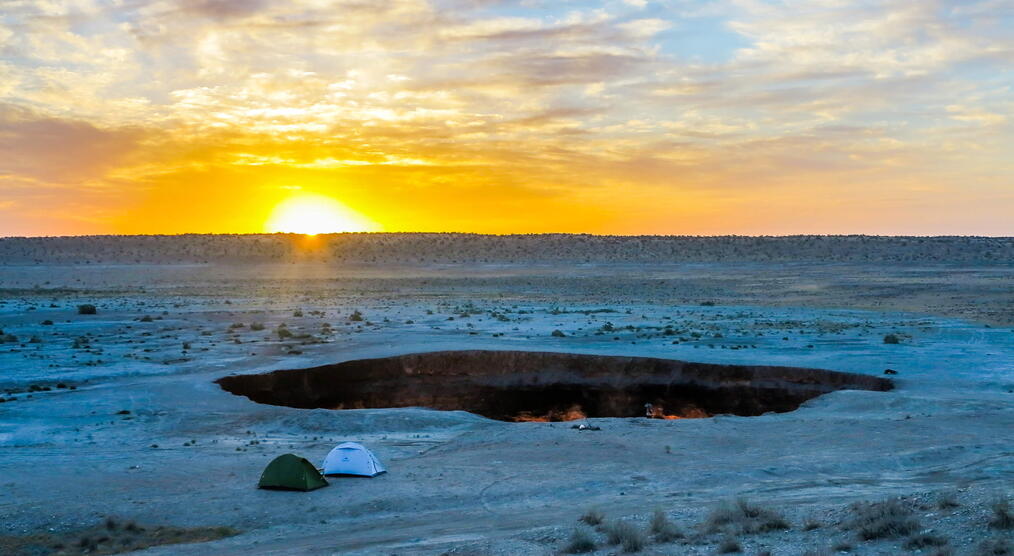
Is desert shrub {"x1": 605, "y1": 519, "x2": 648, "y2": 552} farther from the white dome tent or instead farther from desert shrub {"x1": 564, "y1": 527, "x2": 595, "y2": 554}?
the white dome tent

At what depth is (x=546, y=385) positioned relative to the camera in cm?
3139

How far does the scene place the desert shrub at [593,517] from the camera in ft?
44.0

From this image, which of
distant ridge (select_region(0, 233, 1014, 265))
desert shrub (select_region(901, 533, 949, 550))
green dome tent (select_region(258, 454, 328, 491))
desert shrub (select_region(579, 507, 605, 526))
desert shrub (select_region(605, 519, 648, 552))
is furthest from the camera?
distant ridge (select_region(0, 233, 1014, 265))

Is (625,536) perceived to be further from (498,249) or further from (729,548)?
(498,249)

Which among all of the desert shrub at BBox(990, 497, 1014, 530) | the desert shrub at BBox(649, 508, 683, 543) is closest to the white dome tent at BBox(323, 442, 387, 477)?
the desert shrub at BBox(649, 508, 683, 543)

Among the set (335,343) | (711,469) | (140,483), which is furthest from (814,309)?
(140,483)

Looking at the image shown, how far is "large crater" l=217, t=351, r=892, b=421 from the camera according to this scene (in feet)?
94.5

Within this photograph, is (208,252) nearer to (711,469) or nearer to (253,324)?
(253,324)

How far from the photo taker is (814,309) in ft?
174

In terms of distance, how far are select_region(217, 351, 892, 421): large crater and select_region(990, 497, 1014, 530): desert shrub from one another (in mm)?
16736

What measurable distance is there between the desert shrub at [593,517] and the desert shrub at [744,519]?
1460mm

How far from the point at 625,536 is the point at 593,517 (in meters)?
1.37

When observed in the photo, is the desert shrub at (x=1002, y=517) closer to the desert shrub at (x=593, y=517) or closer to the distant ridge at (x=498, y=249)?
the desert shrub at (x=593, y=517)

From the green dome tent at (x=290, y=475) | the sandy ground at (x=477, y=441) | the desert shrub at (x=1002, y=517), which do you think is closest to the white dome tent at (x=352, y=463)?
the sandy ground at (x=477, y=441)
